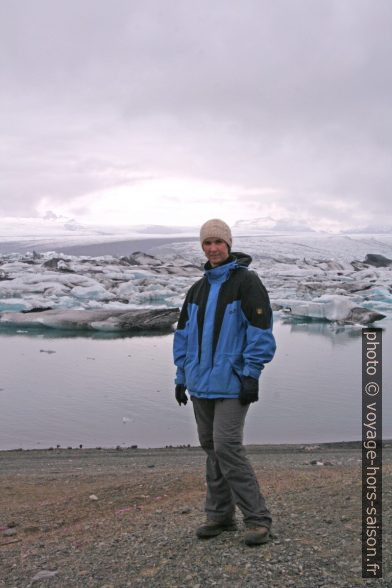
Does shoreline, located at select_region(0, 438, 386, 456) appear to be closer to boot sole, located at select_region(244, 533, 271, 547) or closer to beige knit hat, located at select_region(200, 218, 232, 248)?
boot sole, located at select_region(244, 533, 271, 547)

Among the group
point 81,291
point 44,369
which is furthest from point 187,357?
point 81,291

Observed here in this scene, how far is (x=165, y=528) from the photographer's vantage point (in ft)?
10.4

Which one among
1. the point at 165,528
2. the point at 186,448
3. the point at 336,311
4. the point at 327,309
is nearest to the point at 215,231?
the point at 165,528

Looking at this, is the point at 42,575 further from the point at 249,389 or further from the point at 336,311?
the point at 336,311

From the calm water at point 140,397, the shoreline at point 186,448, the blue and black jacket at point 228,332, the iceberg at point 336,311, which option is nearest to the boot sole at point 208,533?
the blue and black jacket at point 228,332

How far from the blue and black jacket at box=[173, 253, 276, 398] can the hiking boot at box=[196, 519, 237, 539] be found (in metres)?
0.57

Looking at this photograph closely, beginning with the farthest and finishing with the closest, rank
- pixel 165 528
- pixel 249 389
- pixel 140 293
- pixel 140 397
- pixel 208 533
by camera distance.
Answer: pixel 140 293
pixel 140 397
pixel 165 528
pixel 208 533
pixel 249 389

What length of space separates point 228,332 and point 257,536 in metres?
0.84

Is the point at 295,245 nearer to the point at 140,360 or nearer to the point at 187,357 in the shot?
the point at 140,360

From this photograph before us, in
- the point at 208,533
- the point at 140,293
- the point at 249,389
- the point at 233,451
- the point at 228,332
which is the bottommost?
the point at 140,293

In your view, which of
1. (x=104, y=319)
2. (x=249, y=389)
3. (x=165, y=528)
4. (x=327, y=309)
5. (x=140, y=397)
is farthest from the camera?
(x=327, y=309)

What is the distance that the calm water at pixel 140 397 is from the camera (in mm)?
6789

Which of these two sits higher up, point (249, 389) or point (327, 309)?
Answer: point (249, 389)

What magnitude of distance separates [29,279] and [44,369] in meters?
10.8
